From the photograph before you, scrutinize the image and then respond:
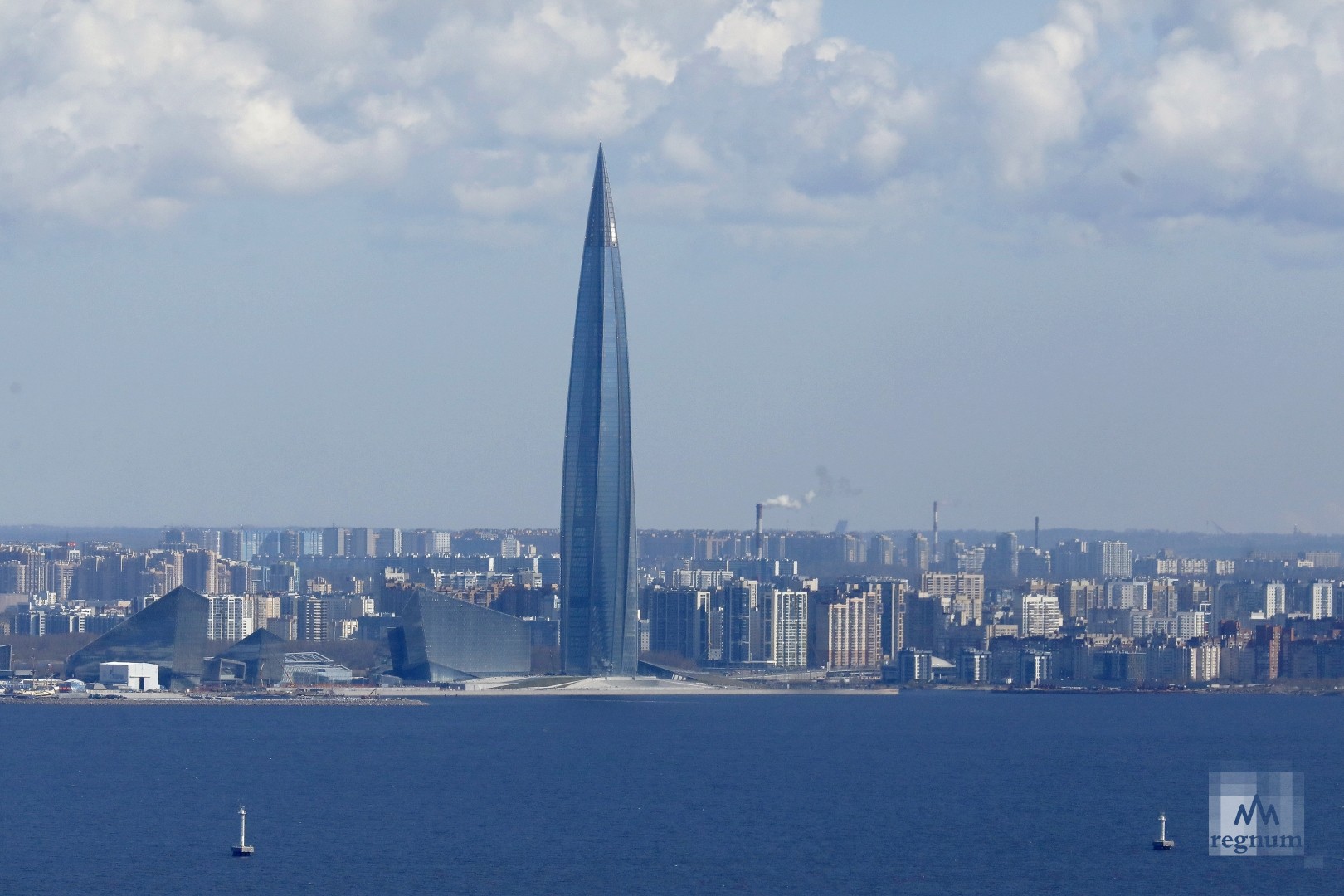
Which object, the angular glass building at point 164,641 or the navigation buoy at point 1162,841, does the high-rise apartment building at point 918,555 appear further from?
the navigation buoy at point 1162,841

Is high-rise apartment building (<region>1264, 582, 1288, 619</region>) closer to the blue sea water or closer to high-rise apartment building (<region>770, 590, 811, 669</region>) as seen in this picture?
high-rise apartment building (<region>770, 590, 811, 669</region>)

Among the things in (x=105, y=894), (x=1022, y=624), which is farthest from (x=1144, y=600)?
(x=105, y=894)

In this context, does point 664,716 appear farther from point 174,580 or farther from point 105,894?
point 174,580

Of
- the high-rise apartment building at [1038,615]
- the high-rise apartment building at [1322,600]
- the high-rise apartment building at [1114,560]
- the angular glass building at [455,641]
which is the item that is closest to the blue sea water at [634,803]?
the angular glass building at [455,641]

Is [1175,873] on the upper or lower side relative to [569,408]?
lower

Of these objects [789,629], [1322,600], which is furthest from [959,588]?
[789,629]
